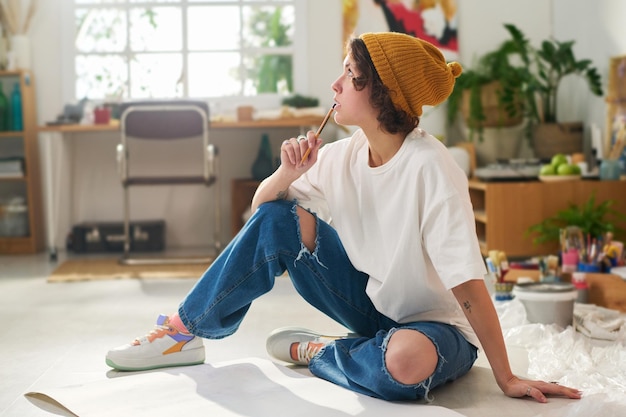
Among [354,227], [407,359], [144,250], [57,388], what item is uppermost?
[354,227]

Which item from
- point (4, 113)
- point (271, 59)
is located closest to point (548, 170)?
point (271, 59)

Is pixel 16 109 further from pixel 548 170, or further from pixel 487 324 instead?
pixel 487 324

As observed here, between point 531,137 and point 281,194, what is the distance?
380 cm

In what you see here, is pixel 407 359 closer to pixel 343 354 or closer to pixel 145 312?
pixel 343 354

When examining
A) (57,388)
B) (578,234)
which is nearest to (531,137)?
(578,234)

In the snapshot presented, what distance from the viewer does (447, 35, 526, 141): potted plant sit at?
223 inches

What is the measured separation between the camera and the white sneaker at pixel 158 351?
229 centimetres

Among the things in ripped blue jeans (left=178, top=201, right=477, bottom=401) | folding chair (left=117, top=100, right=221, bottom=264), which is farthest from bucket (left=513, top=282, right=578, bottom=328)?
folding chair (left=117, top=100, right=221, bottom=264)

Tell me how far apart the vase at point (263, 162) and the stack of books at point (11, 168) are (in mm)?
1478

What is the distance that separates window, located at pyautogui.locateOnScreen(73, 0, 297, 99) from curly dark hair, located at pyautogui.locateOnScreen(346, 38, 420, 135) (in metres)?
4.18

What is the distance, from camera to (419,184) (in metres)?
1.95

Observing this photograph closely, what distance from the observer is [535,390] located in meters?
1.95

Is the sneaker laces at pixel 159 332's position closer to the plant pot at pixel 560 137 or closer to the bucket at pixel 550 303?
the bucket at pixel 550 303

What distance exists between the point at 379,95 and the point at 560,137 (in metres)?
3.76
